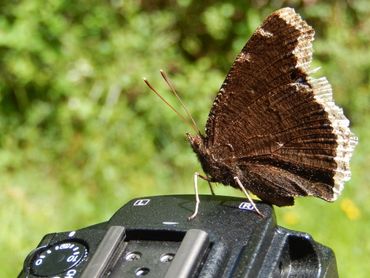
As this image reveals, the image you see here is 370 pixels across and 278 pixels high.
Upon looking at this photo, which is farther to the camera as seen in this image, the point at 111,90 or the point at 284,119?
the point at 111,90

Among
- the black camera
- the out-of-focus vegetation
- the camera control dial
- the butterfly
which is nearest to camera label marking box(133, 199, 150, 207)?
the black camera

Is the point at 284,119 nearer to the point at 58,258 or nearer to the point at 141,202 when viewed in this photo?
the point at 141,202

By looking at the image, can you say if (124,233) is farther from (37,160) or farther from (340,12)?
(340,12)

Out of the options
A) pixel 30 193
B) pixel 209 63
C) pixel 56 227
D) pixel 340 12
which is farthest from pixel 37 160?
pixel 340 12

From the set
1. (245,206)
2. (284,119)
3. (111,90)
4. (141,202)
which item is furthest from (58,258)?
(111,90)

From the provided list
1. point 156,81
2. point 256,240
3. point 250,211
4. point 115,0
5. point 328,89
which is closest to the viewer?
point 256,240

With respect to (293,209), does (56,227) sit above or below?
above

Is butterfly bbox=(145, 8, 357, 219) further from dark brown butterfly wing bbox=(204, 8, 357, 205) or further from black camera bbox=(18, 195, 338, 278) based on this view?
black camera bbox=(18, 195, 338, 278)
